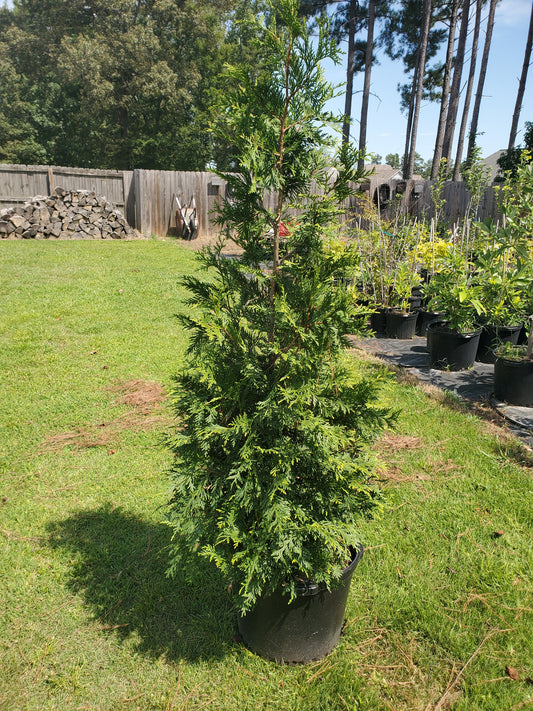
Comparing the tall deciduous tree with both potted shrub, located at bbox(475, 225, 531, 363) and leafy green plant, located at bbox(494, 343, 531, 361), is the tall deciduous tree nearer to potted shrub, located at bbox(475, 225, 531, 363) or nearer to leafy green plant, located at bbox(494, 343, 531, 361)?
potted shrub, located at bbox(475, 225, 531, 363)

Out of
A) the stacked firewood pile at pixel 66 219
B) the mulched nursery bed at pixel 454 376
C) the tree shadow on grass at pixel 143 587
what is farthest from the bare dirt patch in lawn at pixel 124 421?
the stacked firewood pile at pixel 66 219

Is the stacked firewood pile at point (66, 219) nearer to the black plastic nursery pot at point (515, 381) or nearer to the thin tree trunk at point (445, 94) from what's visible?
the thin tree trunk at point (445, 94)

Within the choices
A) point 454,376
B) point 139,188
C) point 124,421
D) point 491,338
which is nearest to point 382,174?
point 139,188

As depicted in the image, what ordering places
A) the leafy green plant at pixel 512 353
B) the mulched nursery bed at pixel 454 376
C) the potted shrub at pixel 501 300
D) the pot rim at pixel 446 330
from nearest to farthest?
the mulched nursery bed at pixel 454 376 < the leafy green plant at pixel 512 353 < the potted shrub at pixel 501 300 < the pot rim at pixel 446 330

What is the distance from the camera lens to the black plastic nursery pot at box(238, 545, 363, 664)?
2.14 metres

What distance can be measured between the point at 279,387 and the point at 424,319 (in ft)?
20.5

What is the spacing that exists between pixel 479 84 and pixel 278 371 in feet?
91.9

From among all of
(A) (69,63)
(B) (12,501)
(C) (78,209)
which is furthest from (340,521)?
(A) (69,63)

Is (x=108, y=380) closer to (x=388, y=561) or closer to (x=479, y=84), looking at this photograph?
(x=388, y=561)

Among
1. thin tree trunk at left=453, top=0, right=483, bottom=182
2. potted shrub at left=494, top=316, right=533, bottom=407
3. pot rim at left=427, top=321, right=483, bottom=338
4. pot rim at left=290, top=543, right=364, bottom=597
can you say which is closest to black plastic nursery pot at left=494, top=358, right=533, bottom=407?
potted shrub at left=494, top=316, right=533, bottom=407

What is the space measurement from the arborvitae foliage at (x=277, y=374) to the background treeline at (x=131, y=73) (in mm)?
26658

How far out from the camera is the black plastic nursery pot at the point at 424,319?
24.6 feet

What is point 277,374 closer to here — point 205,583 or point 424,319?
point 205,583

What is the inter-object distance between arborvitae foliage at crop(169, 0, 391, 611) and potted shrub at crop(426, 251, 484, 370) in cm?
406
